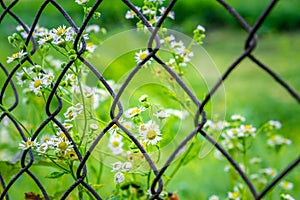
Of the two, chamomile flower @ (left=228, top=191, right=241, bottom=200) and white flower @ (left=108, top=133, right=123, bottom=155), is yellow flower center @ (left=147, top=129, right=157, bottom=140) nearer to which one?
white flower @ (left=108, top=133, right=123, bottom=155)

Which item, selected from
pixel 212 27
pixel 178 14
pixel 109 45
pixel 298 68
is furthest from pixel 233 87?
pixel 178 14

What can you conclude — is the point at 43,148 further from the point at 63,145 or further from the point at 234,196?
the point at 234,196

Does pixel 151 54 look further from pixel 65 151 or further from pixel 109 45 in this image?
pixel 109 45

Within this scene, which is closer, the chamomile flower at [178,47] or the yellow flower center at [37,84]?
the yellow flower center at [37,84]

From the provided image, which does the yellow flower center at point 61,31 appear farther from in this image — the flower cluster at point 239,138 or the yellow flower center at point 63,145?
the flower cluster at point 239,138

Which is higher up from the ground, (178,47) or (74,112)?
(178,47)

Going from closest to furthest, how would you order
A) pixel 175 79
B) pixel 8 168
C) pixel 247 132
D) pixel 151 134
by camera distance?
pixel 175 79 < pixel 151 134 < pixel 8 168 < pixel 247 132

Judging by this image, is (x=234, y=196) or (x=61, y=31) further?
(x=234, y=196)

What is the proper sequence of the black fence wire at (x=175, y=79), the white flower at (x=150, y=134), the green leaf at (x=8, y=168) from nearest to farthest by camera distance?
the black fence wire at (x=175, y=79) → the white flower at (x=150, y=134) → the green leaf at (x=8, y=168)

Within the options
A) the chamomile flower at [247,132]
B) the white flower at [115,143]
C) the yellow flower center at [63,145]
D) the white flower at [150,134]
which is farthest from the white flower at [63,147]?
the chamomile flower at [247,132]

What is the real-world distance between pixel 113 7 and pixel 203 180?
3.81 m

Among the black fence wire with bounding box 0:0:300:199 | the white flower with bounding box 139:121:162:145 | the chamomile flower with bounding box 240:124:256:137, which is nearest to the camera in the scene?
the black fence wire with bounding box 0:0:300:199

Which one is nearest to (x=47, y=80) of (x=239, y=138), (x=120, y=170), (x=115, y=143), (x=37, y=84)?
(x=37, y=84)

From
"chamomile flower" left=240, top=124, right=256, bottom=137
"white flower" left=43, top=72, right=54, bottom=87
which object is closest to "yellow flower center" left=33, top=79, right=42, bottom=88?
"white flower" left=43, top=72, right=54, bottom=87
